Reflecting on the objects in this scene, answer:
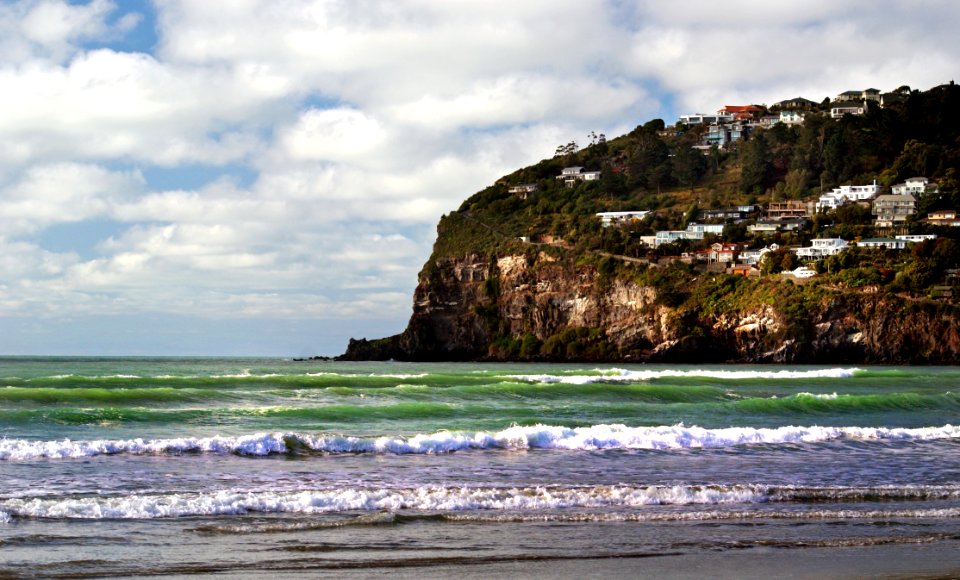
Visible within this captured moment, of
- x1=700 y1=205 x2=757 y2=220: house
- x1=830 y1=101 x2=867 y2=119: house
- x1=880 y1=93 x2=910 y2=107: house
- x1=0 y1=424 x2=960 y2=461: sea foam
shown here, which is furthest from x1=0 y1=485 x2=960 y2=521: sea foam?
x1=880 y1=93 x2=910 y2=107: house

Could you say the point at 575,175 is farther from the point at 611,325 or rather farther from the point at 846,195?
the point at 611,325

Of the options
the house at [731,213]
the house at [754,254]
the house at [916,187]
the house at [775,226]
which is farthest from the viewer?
the house at [731,213]

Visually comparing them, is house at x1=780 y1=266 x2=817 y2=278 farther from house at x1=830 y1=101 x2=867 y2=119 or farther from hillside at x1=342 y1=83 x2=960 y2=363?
house at x1=830 y1=101 x2=867 y2=119

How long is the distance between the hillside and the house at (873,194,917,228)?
81 cm

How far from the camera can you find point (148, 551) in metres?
11.3

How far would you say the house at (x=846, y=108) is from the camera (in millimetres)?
151750

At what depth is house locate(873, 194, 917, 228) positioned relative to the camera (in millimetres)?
105625

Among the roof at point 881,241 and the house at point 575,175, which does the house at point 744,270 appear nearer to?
the roof at point 881,241

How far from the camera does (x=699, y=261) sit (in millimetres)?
102688

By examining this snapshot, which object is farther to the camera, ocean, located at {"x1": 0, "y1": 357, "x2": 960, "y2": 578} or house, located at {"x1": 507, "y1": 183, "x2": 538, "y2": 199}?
house, located at {"x1": 507, "y1": 183, "x2": 538, "y2": 199}

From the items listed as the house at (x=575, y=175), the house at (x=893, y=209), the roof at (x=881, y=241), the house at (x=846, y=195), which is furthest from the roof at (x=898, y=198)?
the house at (x=575, y=175)

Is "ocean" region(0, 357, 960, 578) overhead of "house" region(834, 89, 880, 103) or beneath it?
beneath

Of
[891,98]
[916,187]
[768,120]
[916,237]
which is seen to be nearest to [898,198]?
[916,187]

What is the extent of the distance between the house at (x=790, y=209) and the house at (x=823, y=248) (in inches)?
647
